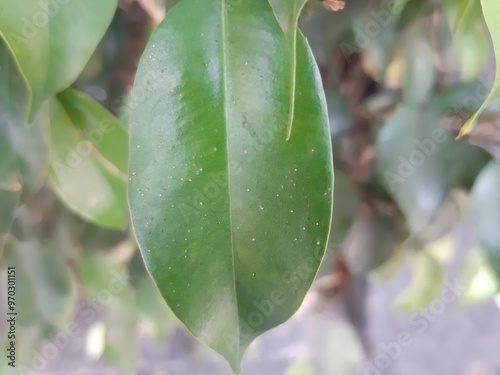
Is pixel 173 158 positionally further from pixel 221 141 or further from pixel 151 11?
pixel 151 11

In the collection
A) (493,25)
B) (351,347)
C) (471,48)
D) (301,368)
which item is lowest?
(301,368)

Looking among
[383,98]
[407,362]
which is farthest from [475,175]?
[407,362]

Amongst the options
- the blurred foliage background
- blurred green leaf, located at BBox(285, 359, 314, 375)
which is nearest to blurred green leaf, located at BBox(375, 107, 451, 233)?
the blurred foliage background

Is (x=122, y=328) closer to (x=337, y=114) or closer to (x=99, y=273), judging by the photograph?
(x=99, y=273)

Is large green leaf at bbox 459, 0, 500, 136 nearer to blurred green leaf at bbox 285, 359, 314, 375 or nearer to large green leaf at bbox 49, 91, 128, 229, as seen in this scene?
large green leaf at bbox 49, 91, 128, 229

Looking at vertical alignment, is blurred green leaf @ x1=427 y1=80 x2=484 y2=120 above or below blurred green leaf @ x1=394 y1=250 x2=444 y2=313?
above

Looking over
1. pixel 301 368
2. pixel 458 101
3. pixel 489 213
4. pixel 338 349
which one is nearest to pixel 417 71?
pixel 458 101
